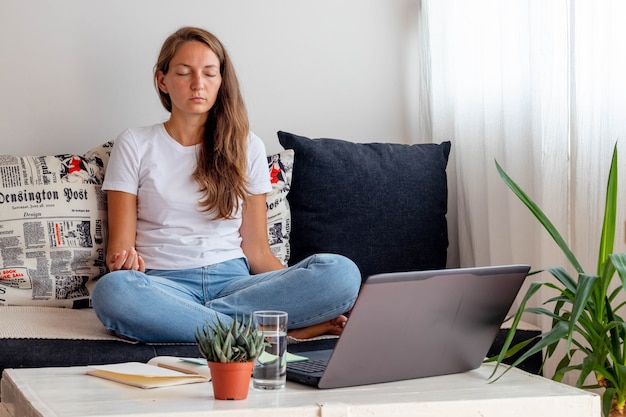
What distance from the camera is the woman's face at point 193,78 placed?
2.52 m

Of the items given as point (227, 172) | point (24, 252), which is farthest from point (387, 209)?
point (24, 252)

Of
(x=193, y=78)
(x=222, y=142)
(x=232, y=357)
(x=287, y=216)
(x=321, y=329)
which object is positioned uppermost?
(x=193, y=78)

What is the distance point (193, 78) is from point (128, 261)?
1.87ft

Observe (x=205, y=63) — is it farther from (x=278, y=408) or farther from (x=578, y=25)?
(x=278, y=408)

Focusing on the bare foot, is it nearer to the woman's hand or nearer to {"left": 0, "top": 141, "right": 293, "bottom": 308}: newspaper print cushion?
the woman's hand

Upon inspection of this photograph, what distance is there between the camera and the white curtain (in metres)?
2.21

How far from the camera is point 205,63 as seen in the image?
254 centimetres

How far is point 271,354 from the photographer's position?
1.32 metres

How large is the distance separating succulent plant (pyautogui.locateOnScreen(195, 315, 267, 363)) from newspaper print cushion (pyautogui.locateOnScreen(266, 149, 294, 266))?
1384mm

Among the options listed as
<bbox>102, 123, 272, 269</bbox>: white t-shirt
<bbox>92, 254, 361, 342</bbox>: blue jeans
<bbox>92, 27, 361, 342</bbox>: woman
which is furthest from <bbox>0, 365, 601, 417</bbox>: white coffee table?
<bbox>102, 123, 272, 269</bbox>: white t-shirt

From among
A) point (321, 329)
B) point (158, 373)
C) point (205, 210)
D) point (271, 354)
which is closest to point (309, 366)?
point (271, 354)

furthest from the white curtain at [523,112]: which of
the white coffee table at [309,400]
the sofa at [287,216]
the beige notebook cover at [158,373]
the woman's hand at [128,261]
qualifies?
the beige notebook cover at [158,373]

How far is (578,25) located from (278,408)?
147 centimetres

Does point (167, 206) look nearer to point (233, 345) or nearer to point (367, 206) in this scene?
point (367, 206)
